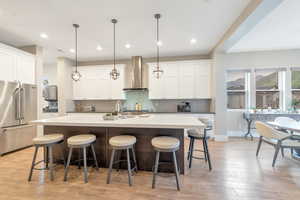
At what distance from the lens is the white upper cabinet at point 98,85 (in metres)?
5.24

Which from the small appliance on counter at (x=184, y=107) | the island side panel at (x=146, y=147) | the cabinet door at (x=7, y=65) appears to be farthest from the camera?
the small appliance on counter at (x=184, y=107)

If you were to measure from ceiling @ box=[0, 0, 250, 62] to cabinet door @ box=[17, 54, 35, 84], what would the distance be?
479mm

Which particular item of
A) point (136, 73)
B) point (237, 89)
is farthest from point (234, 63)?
point (136, 73)

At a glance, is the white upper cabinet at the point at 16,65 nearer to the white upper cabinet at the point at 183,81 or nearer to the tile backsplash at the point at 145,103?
the tile backsplash at the point at 145,103

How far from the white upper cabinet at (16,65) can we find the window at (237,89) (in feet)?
20.5

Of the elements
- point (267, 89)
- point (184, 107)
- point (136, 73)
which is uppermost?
point (136, 73)

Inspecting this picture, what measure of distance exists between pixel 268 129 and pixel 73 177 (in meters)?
3.74

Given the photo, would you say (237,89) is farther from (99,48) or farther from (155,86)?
(99,48)

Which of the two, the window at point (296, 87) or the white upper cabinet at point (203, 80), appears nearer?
the window at point (296, 87)

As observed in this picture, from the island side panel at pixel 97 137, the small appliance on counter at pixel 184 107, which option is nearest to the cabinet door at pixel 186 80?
the small appliance on counter at pixel 184 107

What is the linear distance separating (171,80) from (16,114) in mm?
4509

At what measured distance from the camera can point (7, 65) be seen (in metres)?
3.35

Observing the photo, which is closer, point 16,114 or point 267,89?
point 16,114

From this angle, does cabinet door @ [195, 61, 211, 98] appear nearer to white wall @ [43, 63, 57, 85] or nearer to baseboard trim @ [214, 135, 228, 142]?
baseboard trim @ [214, 135, 228, 142]
